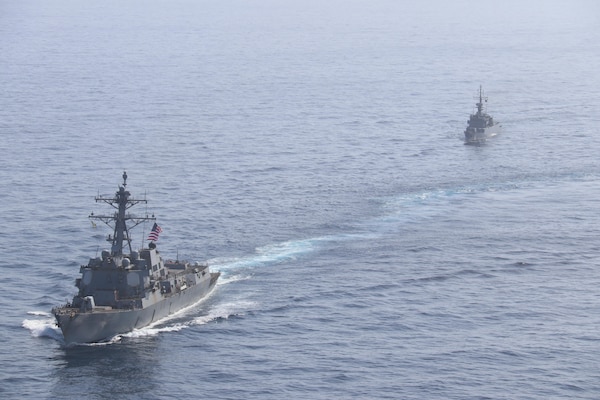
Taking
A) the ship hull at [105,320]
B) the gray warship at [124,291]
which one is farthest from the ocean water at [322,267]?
the gray warship at [124,291]

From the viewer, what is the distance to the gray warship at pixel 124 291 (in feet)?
388

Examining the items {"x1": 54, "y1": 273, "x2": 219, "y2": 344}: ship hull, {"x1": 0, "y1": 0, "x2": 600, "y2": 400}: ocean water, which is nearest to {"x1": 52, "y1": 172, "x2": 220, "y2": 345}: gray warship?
{"x1": 54, "y1": 273, "x2": 219, "y2": 344}: ship hull

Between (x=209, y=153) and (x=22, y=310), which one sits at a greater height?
(x=209, y=153)

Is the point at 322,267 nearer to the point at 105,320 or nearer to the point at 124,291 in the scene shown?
the point at 124,291

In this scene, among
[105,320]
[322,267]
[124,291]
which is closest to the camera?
[105,320]

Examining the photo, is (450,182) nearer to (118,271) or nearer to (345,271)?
(345,271)

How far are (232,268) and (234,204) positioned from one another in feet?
80.3

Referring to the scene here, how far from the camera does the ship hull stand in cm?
11675

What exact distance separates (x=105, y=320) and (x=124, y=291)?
21.6ft

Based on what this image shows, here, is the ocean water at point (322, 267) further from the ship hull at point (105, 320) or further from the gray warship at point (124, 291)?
the gray warship at point (124, 291)

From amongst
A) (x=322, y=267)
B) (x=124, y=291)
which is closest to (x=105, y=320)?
(x=124, y=291)

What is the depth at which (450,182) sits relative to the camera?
179 metres

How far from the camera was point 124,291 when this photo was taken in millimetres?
124875

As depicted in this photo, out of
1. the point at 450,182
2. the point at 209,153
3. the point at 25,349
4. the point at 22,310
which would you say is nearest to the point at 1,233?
the point at 22,310
